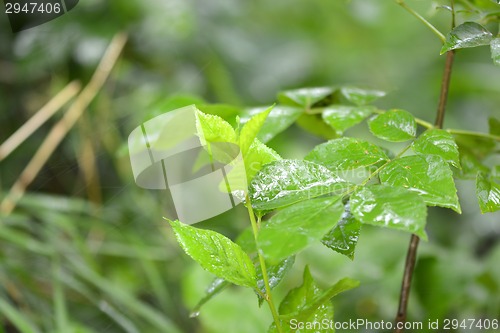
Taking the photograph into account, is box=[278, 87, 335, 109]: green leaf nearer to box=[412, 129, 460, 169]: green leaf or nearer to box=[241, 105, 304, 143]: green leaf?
box=[241, 105, 304, 143]: green leaf

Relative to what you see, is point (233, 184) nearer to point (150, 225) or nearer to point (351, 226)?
point (351, 226)

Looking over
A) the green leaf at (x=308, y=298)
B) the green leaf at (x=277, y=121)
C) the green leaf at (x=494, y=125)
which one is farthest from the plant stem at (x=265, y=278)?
the green leaf at (x=494, y=125)

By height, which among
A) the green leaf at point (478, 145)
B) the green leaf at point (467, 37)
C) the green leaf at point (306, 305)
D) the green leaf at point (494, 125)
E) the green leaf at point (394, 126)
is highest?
the green leaf at point (467, 37)

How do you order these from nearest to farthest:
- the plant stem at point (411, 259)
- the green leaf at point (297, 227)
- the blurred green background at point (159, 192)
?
1. the green leaf at point (297, 227)
2. the plant stem at point (411, 259)
3. the blurred green background at point (159, 192)

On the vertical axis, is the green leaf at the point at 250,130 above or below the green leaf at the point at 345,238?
above

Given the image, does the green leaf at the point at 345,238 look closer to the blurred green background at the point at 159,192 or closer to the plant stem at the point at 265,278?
the plant stem at the point at 265,278

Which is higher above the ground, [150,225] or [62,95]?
[62,95]

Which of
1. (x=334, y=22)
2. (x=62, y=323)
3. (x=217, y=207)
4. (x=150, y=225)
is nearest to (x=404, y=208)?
(x=217, y=207)

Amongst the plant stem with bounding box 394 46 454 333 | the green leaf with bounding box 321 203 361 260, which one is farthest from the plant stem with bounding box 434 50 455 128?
the green leaf with bounding box 321 203 361 260
